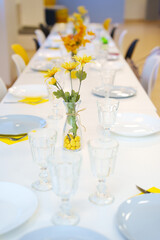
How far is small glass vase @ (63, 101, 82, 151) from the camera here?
A: 1409 millimetres

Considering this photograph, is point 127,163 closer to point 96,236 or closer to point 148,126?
point 148,126

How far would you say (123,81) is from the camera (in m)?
2.71

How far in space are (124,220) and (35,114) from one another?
1.03 meters

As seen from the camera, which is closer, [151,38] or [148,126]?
[148,126]

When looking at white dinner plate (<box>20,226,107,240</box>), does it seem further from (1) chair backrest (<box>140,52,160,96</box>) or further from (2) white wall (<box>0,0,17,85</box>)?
(2) white wall (<box>0,0,17,85</box>)

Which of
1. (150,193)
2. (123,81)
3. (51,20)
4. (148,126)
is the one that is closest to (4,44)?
(123,81)

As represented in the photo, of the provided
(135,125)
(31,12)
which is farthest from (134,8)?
(135,125)

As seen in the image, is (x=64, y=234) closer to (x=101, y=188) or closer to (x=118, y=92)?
(x=101, y=188)

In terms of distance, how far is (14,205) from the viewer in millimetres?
1064

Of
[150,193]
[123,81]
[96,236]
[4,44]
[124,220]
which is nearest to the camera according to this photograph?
[96,236]

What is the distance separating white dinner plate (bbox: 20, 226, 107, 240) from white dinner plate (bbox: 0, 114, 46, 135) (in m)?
0.73

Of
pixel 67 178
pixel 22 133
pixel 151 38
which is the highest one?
pixel 67 178

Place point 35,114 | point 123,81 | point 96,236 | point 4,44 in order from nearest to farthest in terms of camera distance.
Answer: point 96,236 < point 35,114 < point 123,81 < point 4,44

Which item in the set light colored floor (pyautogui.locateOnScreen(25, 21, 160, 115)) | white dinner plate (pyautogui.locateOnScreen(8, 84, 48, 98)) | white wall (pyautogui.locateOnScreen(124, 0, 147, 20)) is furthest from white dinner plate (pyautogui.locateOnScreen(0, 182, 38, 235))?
white wall (pyautogui.locateOnScreen(124, 0, 147, 20))
